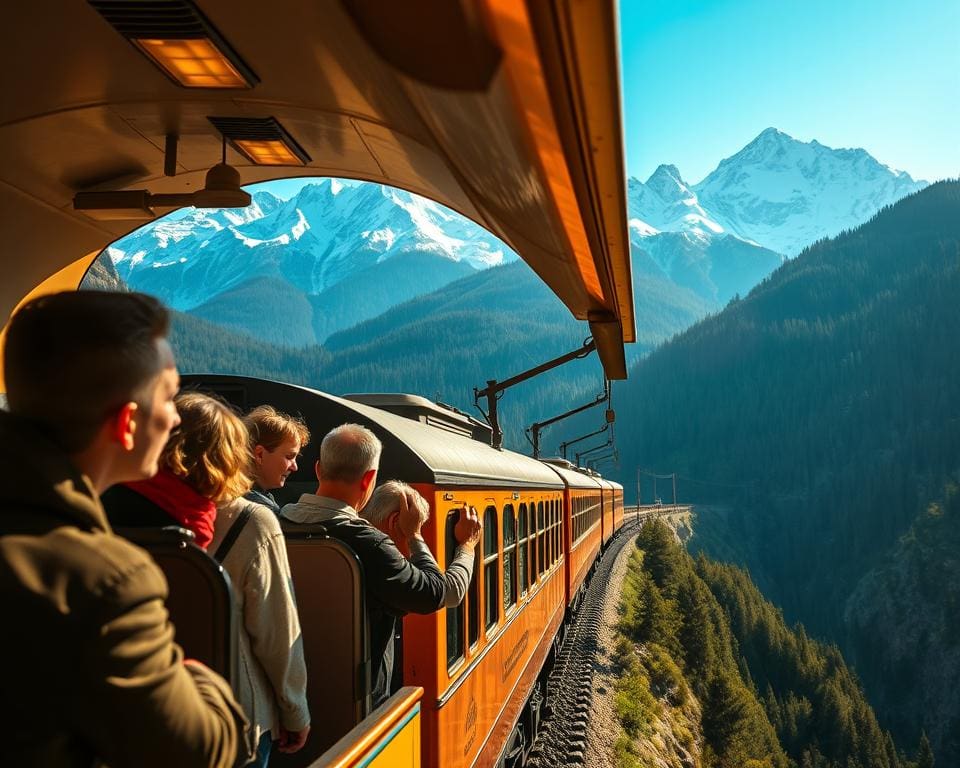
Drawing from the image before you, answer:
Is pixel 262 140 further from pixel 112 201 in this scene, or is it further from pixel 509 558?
pixel 509 558

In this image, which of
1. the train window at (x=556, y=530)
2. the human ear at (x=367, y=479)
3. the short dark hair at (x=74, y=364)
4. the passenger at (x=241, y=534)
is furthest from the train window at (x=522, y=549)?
the short dark hair at (x=74, y=364)

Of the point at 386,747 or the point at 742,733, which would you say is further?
the point at 742,733

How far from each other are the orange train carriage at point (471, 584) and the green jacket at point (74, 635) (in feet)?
3.89

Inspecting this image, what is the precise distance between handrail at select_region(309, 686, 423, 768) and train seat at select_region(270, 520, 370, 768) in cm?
18

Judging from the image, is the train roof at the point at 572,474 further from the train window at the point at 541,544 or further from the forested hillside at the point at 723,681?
the train window at the point at 541,544

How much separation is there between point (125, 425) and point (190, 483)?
0.87 m

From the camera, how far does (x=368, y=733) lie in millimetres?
2629

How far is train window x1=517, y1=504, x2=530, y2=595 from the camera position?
7255 mm

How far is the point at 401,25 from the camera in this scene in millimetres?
2227

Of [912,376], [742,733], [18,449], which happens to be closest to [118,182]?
[18,449]

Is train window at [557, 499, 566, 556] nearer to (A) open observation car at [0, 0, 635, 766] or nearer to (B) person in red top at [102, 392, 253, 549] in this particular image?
(A) open observation car at [0, 0, 635, 766]

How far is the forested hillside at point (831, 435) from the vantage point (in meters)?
92.1

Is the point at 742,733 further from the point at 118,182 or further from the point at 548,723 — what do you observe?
the point at 118,182

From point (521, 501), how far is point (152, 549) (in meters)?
5.47
